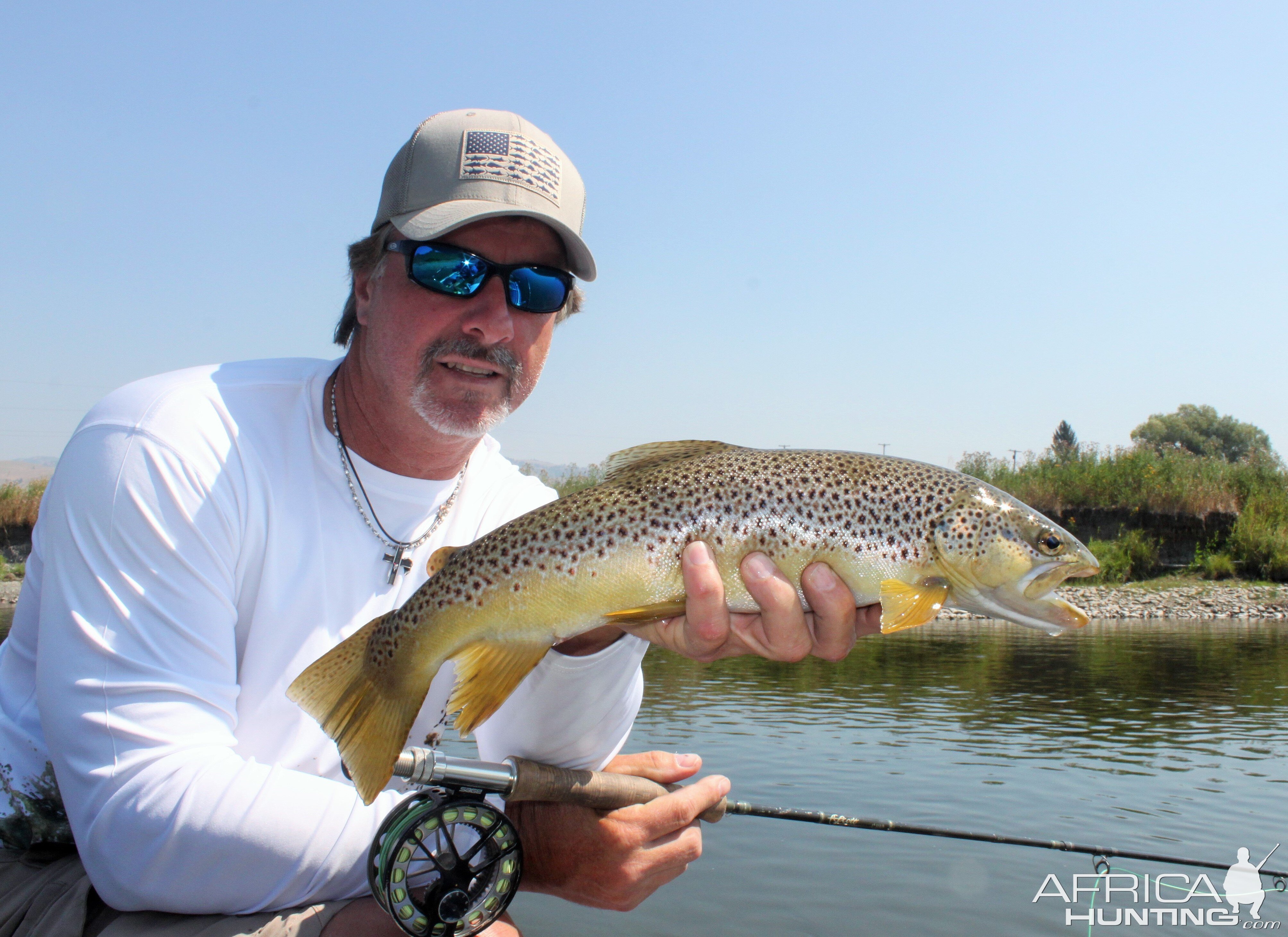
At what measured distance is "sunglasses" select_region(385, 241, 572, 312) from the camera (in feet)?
10.7

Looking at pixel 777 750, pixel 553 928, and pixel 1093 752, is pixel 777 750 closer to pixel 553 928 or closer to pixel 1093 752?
pixel 1093 752

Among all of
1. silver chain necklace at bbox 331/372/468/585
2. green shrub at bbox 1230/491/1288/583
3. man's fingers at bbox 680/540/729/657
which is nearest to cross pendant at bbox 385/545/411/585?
silver chain necklace at bbox 331/372/468/585

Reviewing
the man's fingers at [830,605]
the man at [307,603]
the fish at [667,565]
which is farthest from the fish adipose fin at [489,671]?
the man's fingers at [830,605]

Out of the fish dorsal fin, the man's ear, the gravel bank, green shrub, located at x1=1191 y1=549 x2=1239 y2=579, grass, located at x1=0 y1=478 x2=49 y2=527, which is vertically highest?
the man's ear

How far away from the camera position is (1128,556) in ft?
105

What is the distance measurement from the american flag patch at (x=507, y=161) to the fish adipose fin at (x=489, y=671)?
5.11 ft

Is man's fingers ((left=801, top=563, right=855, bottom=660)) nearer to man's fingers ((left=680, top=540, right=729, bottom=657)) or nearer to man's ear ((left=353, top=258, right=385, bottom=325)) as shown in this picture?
man's fingers ((left=680, top=540, right=729, bottom=657))

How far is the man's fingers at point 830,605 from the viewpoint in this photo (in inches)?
114

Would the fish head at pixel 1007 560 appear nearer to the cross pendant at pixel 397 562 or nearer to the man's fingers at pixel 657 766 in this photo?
the man's fingers at pixel 657 766

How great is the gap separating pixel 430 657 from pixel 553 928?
15.6 ft

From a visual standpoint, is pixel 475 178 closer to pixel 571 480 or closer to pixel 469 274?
pixel 469 274

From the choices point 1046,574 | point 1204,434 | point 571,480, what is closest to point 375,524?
point 1046,574

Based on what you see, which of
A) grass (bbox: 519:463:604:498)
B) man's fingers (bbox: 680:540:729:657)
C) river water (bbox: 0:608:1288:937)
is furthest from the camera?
grass (bbox: 519:463:604:498)

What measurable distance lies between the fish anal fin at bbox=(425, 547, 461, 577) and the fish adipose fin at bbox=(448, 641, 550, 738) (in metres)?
0.27
